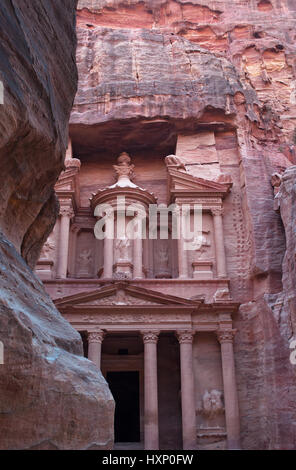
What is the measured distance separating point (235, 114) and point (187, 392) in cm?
1372

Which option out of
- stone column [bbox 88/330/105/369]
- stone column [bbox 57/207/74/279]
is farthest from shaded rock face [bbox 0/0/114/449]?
stone column [bbox 57/207/74/279]

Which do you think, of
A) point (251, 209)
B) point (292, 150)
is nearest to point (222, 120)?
point (292, 150)

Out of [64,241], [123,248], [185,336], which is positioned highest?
[64,241]

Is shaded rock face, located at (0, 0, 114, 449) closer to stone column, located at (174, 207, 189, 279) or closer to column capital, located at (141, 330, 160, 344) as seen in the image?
column capital, located at (141, 330, 160, 344)

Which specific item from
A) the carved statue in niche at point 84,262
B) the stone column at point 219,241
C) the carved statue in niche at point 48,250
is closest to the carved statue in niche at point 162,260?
the stone column at point 219,241

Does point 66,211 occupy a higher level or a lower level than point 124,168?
lower

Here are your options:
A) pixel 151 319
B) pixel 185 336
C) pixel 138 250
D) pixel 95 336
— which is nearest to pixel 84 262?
pixel 138 250

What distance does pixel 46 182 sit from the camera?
6719 mm

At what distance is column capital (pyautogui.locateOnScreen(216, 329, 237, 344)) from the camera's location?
719 inches

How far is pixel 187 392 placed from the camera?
1716 cm

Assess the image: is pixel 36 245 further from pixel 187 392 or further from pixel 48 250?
pixel 48 250
